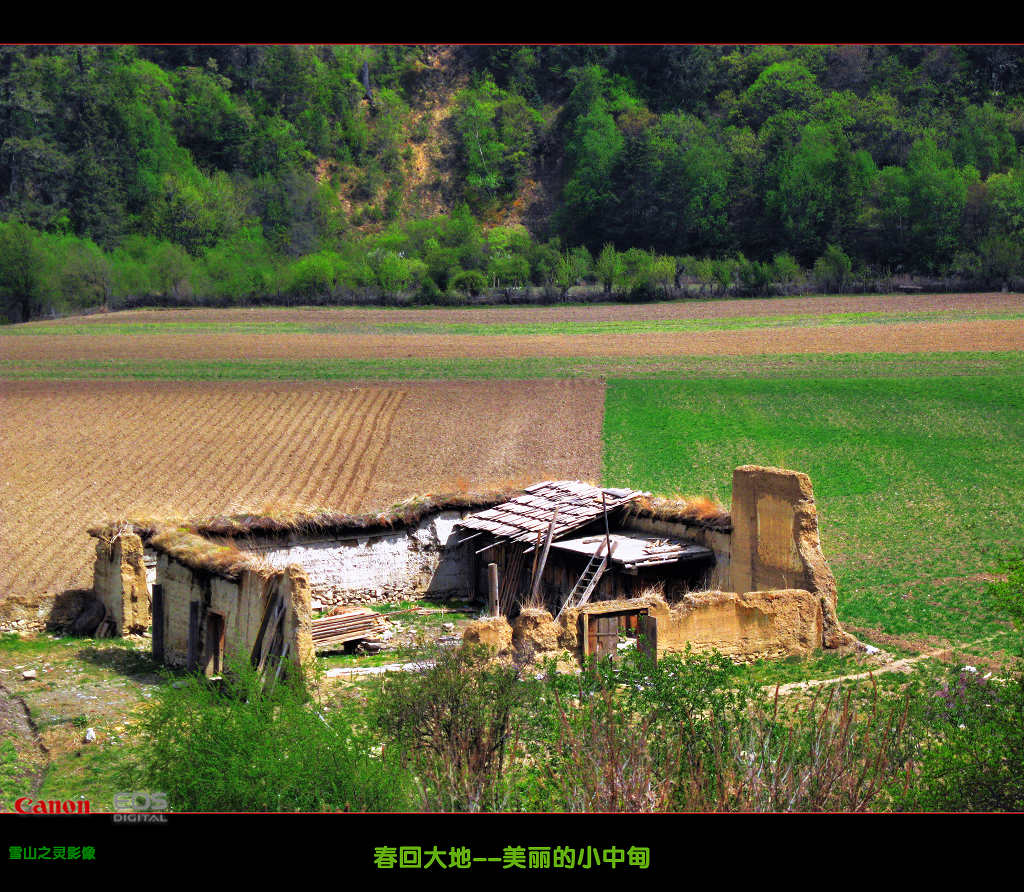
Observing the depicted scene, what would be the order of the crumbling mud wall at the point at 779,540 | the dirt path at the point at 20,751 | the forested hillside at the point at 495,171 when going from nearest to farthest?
the dirt path at the point at 20,751 → the crumbling mud wall at the point at 779,540 → the forested hillside at the point at 495,171

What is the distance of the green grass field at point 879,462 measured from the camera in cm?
2481

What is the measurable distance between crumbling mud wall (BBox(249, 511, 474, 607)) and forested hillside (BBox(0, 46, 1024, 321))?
64066 mm

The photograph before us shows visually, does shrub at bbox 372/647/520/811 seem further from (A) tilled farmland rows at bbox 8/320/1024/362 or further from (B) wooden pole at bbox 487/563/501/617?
(A) tilled farmland rows at bbox 8/320/1024/362

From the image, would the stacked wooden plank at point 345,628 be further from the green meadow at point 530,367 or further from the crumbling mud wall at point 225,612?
the green meadow at point 530,367

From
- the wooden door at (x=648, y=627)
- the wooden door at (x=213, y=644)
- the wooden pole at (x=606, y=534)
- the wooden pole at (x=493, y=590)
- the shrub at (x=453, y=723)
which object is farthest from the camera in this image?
the wooden pole at (x=606, y=534)

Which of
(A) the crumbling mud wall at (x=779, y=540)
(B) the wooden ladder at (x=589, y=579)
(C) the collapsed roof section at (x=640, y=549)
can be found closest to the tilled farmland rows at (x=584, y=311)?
(C) the collapsed roof section at (x=640, y=549)

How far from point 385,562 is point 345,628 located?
4.20m

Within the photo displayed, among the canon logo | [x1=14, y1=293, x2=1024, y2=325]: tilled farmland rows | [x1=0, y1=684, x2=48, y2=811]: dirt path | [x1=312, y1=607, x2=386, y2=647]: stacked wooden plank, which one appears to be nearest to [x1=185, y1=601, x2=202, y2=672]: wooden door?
[x1=312, y1=607, x2=386, y2=647]: stacked wooden plank

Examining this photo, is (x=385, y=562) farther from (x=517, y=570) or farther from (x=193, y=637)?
(x=193, y=637)

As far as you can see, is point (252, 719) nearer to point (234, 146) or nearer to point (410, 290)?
point (410, 290)

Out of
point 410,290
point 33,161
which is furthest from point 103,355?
point 33,161

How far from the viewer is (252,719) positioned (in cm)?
1327

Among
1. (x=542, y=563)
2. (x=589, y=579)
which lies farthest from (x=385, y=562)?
(x=589, y=579)

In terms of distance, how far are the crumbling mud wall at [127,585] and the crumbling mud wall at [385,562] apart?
2296mm
